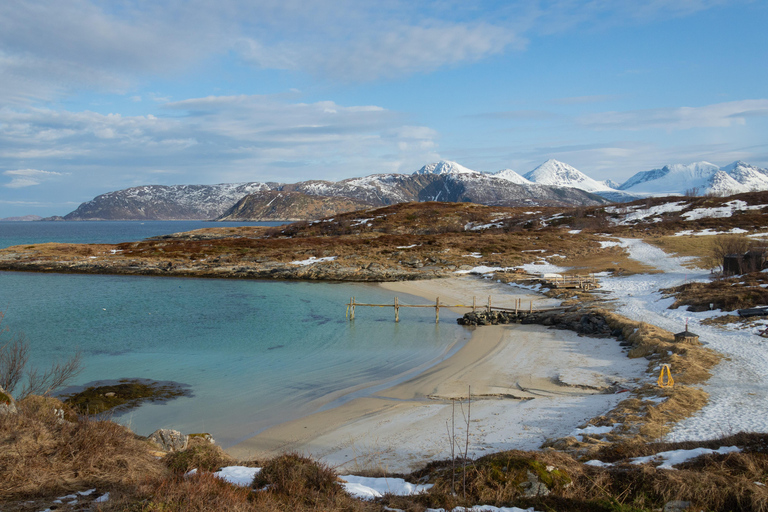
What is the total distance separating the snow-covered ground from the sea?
403 inches

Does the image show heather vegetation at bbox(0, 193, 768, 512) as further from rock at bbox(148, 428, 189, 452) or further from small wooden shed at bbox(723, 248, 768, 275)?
small wooden shed at bbox(723, 248, 768, 275)

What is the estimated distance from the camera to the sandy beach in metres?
11.3

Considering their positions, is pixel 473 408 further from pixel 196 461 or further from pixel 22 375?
pixel 22 375

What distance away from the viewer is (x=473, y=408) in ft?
47.0

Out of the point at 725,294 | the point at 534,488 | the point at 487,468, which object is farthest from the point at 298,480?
the point at 725,294

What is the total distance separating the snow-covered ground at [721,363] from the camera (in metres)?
10.3

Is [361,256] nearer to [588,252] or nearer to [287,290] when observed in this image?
[287,290]

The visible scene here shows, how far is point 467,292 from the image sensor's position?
127ft

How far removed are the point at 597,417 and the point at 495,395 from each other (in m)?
4.09

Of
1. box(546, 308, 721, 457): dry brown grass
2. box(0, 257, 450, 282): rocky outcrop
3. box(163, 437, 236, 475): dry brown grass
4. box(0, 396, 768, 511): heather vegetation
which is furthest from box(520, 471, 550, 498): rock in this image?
box(0, 257, 450, 282): rocky outcrop

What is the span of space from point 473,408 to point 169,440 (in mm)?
8956

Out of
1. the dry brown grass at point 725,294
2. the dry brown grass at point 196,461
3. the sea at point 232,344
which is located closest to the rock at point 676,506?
the dry brown grass at point 196,461

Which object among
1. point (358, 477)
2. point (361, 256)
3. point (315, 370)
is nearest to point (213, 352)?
point (315, 370)

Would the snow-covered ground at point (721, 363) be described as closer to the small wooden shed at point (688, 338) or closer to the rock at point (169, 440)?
the small wooden shed at point (688, 338)
